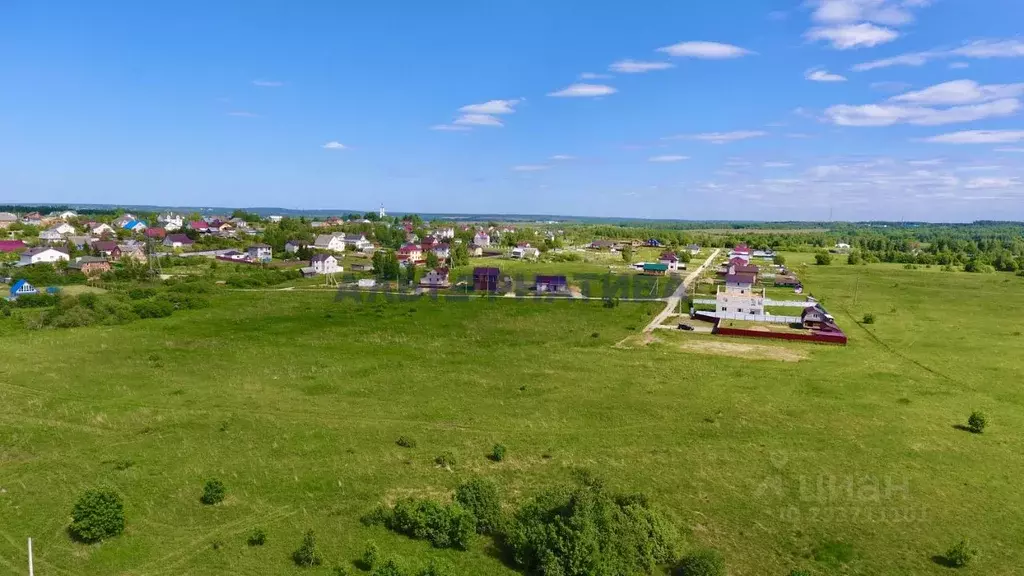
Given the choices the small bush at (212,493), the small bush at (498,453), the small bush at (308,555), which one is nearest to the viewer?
the small bush at (308,555)

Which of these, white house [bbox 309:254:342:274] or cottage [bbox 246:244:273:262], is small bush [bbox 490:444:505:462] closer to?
white house [bbox 309:254:342:274]

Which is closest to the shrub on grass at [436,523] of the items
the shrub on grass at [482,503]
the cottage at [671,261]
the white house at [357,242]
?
the shrub on grass at [482,503]

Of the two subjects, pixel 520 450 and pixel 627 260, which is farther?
pixel 627 260

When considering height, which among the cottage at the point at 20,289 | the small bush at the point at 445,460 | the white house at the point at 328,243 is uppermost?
the white house at the point at 328,243

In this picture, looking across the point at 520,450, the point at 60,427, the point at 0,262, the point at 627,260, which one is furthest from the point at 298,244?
the point at 520,450

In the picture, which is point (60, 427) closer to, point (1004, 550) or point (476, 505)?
point (476, 505)

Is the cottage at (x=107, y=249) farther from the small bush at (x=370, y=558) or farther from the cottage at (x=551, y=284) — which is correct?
the small bush at (x=370, y=558)

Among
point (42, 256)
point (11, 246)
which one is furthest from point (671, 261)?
point (11, 246)
